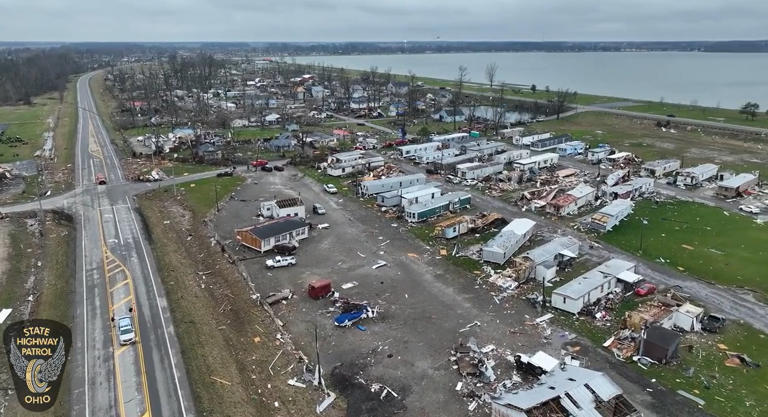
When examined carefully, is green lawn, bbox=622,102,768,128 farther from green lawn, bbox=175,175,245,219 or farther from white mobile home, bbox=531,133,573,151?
green lawn, bbox=175,175,245,219

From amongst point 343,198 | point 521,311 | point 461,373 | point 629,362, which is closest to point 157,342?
point 461,373

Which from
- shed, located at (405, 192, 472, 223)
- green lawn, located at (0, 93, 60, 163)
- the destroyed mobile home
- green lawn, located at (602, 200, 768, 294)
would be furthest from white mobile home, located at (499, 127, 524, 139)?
green lawn, located at (0, 93, 60, 163)

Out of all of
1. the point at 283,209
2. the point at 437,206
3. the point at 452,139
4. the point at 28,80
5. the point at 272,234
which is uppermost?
the point at 28,80

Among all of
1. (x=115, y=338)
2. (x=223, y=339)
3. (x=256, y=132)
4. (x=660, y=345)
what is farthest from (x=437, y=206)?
(x=256, y=132)

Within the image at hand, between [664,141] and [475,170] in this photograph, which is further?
[664,141]

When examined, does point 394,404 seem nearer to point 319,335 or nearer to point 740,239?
point 319,335

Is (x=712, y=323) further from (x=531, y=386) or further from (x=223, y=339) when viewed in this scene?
(x=223, y=339)
